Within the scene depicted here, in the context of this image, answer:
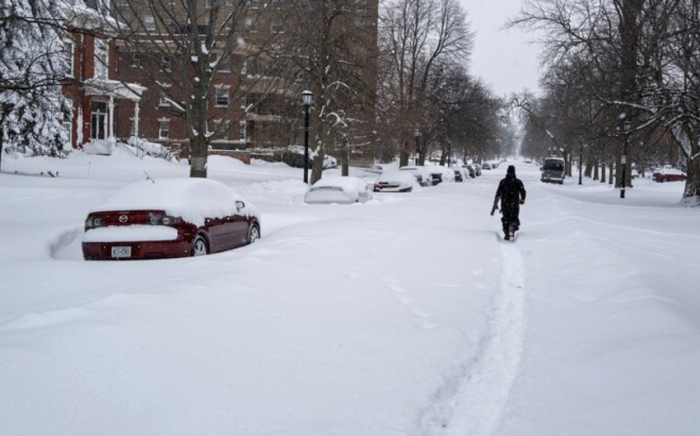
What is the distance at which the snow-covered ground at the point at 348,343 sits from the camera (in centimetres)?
406

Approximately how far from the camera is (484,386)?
5.01 m

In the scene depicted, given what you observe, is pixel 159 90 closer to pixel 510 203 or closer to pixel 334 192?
pixel 334 192

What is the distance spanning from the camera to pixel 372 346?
5656 mm

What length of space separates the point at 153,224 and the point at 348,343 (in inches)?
197

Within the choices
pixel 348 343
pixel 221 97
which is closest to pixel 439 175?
pixel 221 97

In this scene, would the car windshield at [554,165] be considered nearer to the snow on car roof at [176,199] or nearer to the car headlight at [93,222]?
the snow on car roof at [176,199]

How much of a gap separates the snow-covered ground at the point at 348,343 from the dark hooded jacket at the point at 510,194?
11.2 ft

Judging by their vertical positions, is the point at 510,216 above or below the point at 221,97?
below

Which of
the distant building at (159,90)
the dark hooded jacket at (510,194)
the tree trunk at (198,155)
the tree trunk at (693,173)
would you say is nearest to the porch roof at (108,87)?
the distant building at (159,90)

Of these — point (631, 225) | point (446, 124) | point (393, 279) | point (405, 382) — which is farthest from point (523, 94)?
point (405, 382)

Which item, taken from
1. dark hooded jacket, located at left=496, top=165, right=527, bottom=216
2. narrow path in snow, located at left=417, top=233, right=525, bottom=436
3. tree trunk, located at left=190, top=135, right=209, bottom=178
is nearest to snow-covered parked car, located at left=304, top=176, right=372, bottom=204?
tree trunk, located at left=190, top=135, right=209, bottom=178

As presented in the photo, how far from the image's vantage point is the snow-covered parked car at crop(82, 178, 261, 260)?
31.0ft

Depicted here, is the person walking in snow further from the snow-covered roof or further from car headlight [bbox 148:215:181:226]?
the snow-covered roof

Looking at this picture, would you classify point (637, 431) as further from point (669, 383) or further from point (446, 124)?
point (446, 124)
